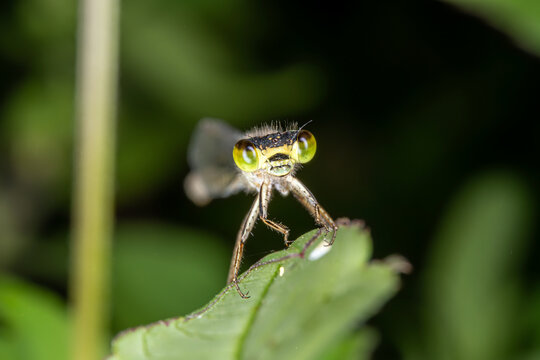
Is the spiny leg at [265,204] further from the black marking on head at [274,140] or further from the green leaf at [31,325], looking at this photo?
the green leaf at [31,325]

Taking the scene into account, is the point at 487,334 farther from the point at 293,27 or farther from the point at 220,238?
the point at 293,27

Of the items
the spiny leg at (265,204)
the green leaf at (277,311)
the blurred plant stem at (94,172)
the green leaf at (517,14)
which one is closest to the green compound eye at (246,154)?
the spiny leg at (265,204)

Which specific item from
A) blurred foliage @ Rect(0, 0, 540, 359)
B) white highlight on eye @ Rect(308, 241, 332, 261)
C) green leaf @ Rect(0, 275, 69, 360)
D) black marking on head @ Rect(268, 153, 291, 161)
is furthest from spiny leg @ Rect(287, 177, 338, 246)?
blurred foliage @ Rect(0, 0, 540, 359)

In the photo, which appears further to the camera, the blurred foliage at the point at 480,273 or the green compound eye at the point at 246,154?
the blurred foliage at the point at 480,273

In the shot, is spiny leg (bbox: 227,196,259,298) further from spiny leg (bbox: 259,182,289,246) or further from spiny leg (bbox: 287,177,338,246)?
spiny leg (bbox: 287,177,338,246)

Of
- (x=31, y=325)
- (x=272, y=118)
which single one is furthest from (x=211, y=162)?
(x=31, y=325)

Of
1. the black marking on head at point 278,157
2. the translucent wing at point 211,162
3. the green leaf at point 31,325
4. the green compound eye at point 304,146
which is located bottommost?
the black marking on head at point 278,157
